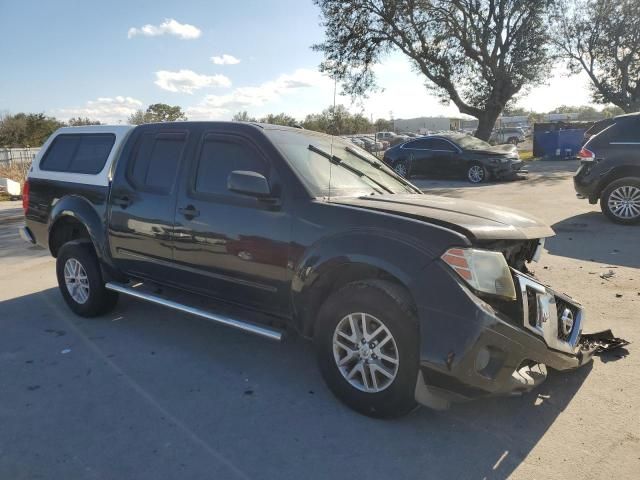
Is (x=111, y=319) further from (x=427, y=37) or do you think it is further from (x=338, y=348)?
(x=427, y=37)

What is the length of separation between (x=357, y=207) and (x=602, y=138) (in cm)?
739

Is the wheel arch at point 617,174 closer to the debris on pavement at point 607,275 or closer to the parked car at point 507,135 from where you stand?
the debris on pavement at point 607,275

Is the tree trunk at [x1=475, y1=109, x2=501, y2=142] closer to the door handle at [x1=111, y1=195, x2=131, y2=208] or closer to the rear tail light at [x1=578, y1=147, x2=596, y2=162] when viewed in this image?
the rear tail light at [x1=578, y1=147, x2=596, y2=162]

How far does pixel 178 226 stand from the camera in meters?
4.13

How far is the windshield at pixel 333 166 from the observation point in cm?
374

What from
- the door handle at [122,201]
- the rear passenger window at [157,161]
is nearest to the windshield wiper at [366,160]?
the rear passenger window at [157,161]

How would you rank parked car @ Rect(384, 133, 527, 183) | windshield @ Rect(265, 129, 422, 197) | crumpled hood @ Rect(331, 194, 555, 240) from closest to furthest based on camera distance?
crumpled hood @ Rect(331, 194, 555, 240), windshield @ Rect(265, 129, 422, 197), parked car @ Rect(384, 133, 527, 183)

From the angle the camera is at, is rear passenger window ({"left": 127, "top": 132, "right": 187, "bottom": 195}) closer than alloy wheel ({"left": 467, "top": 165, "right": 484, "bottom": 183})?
Yes

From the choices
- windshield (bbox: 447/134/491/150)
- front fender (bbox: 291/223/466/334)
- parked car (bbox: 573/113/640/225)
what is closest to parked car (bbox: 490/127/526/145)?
windshield (bbox: 447/134/491/150)

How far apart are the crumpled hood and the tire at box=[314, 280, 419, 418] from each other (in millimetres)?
516

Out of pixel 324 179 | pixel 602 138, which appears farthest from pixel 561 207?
pixel 324 179

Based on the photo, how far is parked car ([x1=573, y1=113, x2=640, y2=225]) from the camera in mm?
8594

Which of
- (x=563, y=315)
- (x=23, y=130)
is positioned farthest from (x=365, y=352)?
(x=23, y=130)

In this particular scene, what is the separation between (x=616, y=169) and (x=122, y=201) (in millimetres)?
8026
